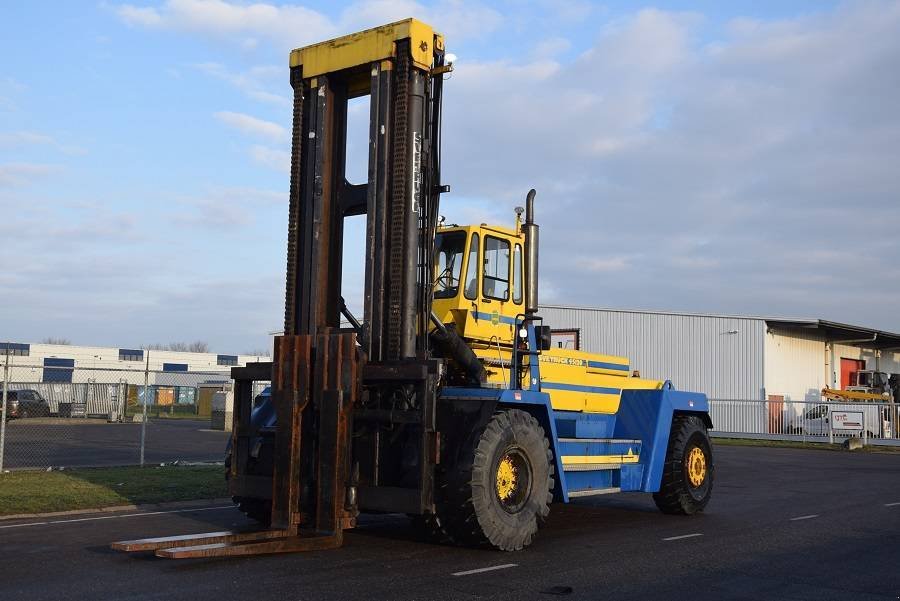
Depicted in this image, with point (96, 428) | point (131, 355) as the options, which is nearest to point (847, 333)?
point (96, 428)

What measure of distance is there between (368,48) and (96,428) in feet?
91.8

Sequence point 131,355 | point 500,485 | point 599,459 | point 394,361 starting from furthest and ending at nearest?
point 131,355
point 599,459
point 500,485
point 394,361

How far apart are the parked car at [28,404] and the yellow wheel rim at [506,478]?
3226cm

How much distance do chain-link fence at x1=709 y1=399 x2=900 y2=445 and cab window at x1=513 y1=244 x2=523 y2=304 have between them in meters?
27.6

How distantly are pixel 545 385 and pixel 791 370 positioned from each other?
35734 mm

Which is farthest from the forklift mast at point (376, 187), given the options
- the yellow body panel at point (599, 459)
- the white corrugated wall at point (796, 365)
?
the white corrugated wall at point (796, 365)

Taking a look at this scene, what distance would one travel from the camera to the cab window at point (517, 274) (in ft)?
37.7

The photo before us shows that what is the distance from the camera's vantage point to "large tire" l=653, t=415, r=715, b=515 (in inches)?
537

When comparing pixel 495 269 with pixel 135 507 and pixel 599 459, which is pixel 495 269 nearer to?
pixel 599 459

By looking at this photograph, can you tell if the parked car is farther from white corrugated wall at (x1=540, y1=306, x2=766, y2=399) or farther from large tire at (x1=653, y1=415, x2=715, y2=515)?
large tire at (x1=653, y1=415, x2=715, y2=515)

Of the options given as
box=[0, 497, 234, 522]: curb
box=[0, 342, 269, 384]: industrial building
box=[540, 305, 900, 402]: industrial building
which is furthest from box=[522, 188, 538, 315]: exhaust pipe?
box=[0, 342, 269, 384]: industrial building

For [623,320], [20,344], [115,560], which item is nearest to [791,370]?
[623,320]

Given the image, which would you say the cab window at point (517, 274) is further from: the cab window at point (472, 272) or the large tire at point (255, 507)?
the large tire at point (255, 507)

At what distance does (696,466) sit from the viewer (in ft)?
46.6
